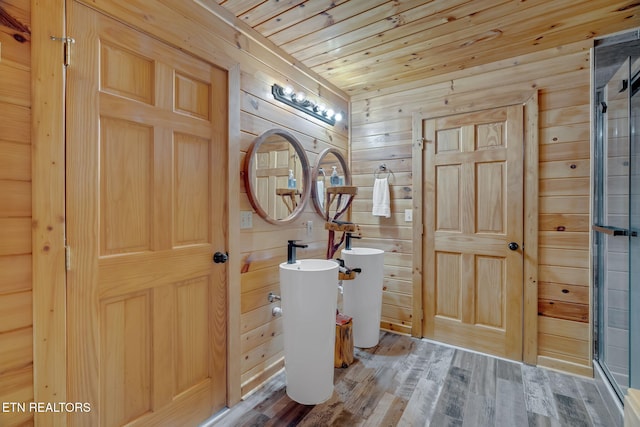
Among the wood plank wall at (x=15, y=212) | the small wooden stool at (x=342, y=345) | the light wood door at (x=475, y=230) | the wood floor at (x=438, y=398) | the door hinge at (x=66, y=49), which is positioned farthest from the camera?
the light wood door at (x=475, y=230)

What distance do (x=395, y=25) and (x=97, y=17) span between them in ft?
5.16

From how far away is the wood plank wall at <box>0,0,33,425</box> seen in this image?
1.02m

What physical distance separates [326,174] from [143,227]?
5.31 ft

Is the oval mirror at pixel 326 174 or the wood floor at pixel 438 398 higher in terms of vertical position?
the oval mirror at pixel 326 174

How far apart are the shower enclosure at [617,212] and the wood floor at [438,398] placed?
0.83ft

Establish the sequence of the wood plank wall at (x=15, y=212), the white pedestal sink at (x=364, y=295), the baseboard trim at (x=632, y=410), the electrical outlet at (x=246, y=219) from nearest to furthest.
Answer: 1. the baseboard trim at (x=632, y=410)
2. the wood plank wall at (x=15, y=212)
3. the electrical outlet at (x=246, y=219)
4. the white pedestal sink at (x=364, y=295)

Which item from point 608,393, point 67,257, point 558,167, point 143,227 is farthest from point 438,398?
point 67,257

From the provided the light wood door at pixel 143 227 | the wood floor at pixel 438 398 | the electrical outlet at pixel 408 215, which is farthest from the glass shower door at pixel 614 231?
the light wood door at pixel 143 227

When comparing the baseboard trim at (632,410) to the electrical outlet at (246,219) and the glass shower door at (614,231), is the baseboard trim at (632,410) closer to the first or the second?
the glass shower door at (614,231)

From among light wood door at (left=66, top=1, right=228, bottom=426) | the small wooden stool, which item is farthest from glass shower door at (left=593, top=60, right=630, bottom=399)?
light wood door at (left=66, top=1, right=228, bottom=426)

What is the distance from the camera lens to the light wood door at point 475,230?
2.33 meters

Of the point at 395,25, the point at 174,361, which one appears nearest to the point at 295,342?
the point at 174,361

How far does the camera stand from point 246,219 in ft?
6.24

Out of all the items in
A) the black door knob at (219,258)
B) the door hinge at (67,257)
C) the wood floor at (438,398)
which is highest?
the door hinge at (67,257)
